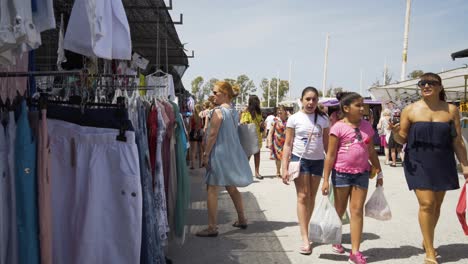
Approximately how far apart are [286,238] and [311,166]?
42.1 inches

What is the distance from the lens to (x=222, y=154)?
4969mm

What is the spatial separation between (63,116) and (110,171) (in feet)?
1.59

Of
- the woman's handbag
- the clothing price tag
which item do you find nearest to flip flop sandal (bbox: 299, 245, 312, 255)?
the woman's handbag

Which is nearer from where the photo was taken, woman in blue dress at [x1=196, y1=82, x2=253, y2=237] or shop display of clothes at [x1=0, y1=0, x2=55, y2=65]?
shop display of clothes at [x1=0, y1=0, x2=55, y2=65]

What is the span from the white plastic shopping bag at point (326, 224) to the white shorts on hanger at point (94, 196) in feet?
6.87

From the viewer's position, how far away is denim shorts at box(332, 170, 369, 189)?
13.6 feet

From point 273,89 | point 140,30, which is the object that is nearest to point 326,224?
point 140,30

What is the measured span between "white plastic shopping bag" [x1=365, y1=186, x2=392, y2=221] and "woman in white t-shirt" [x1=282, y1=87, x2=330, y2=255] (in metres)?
0.60

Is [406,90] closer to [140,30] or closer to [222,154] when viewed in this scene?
[140,30]

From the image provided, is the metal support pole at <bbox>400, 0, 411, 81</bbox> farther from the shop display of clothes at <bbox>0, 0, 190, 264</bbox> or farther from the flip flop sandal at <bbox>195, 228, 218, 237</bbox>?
the shop display of clothes at <bbox>0, 0, 190, 264</bbox>

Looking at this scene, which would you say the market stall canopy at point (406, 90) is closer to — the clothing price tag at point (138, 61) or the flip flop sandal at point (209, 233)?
the flip flop sandal at point (209, 233)

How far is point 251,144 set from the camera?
17.8 feet

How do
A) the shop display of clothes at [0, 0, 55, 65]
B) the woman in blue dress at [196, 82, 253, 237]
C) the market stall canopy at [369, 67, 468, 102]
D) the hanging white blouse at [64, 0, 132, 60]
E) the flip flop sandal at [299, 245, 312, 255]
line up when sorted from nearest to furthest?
the shop display of clothes at [0, 0, 55, 65] < the hanging white blouse at [64, 0, 132, 60] < the flip flop sandal at [299, 245, 312, 255] < the woman in blue dress at [196, 82, 253, 237] < the market stall canopy at [369, 67, 468, 102]

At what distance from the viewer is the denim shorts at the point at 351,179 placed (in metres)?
4.16
